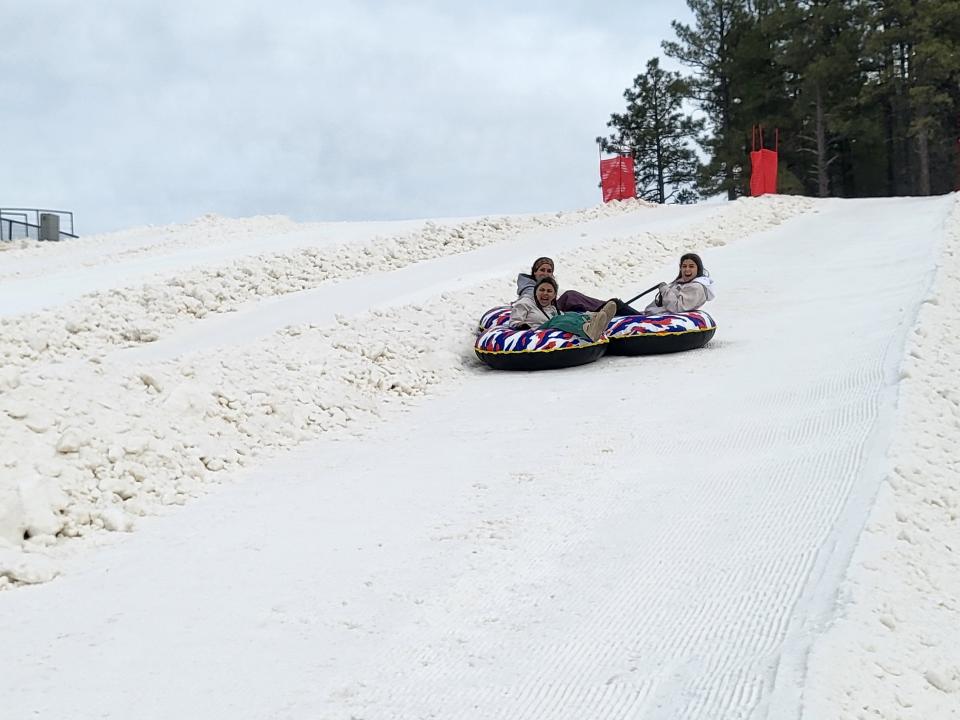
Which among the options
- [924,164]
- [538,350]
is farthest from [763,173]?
[538,350]

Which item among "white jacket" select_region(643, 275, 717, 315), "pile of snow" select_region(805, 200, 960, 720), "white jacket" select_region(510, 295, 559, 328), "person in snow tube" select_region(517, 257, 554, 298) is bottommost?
"pile of snow" select_region(805, 200, 960, 720)

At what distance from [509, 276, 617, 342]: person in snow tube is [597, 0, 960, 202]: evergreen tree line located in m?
25.4

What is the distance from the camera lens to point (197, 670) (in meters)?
3.72

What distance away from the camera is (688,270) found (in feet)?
33.9

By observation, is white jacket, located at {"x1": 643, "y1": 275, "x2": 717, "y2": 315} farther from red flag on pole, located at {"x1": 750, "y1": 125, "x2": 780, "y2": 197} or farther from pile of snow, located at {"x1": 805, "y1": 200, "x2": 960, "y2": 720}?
red flag on pole, located at {"x1": 750, "y1": 125, "x2": 780, "y2": 197}

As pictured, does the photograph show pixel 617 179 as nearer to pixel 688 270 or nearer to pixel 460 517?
pixel 688 270

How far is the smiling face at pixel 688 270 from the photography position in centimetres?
1030

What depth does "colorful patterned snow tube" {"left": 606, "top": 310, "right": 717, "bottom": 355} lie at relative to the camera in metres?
9.66

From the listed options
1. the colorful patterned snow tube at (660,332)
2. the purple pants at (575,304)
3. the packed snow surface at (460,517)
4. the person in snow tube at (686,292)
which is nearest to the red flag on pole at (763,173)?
the packed snow surface at (460,517)

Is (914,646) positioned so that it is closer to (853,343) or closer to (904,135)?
(853,343)

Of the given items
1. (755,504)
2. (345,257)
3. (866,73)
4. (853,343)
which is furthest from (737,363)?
(866,73)

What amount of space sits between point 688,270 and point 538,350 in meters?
1.98

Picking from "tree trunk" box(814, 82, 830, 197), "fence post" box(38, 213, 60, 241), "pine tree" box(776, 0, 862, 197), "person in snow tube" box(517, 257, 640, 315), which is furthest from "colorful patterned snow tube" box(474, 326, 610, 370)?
"tree trunk" box(814, 82, 830, 197)

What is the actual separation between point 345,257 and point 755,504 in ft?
33.3
